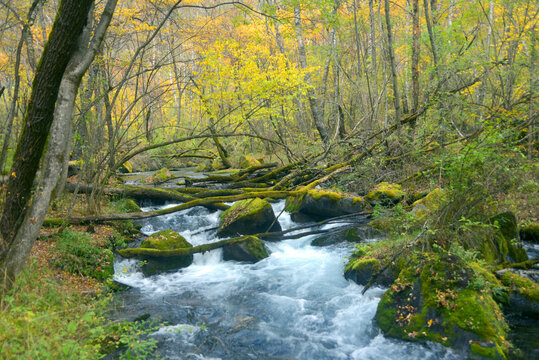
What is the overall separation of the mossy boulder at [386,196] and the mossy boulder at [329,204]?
284 mm

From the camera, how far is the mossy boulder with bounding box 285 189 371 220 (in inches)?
371

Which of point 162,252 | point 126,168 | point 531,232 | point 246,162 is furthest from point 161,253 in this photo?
point 126,168

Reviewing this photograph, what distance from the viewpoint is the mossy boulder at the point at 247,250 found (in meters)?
8.23

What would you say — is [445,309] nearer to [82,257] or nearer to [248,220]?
[248,220]

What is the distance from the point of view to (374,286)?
6.24 metres

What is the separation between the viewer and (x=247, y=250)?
8211mm

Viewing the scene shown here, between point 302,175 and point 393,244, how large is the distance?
5.66 metres

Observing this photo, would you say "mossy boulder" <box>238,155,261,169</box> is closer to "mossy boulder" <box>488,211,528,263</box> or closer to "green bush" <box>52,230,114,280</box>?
"green bush" <box>52,230,114,280</box>

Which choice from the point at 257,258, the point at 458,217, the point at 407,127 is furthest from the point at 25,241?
the point at 407,127

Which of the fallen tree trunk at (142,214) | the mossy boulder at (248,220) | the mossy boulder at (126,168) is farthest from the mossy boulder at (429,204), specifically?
the mossy boulder at (126,168)

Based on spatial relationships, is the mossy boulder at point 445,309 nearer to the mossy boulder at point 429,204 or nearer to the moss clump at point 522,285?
the moss clump at point 522,285

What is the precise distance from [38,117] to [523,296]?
6.90m

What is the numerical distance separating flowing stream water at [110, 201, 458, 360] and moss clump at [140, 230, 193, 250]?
0.51 m

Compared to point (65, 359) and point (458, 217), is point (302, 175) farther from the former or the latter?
point (65, 359)
